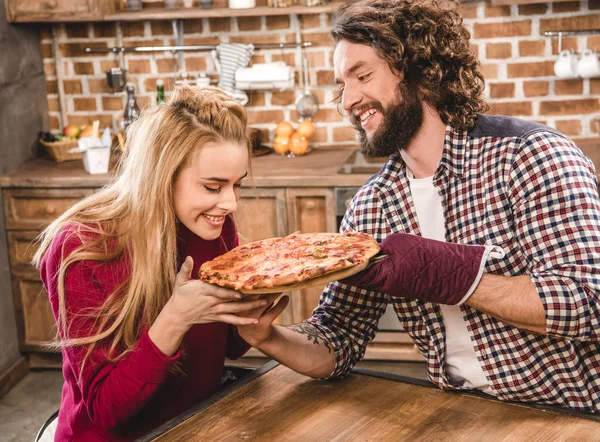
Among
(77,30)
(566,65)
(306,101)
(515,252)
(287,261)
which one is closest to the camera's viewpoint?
(287,261)

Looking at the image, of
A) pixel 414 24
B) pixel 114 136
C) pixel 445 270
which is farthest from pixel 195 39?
pixel 445 270

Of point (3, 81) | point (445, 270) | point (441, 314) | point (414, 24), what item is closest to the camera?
point (445, 270)

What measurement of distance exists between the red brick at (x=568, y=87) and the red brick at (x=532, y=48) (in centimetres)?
16

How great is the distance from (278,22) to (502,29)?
3.49ft

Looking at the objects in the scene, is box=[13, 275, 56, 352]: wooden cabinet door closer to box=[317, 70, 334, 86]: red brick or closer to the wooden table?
box=[317, 70, 334, 86]: red brick

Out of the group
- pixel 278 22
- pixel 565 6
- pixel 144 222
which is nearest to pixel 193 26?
pixel 278 22

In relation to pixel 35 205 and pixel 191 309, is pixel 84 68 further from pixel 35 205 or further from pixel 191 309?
pixel 191 309

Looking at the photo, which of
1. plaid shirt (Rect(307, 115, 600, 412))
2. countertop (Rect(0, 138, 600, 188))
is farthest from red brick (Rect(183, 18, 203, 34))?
plaid shirt (Rect(307, 115, 600, 412))

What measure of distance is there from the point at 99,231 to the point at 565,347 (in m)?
1.03

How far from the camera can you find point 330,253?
1.69 m

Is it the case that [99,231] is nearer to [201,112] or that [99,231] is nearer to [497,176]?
[201,112]

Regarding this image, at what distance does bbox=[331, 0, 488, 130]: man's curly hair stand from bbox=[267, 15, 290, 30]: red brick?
6.31 ft

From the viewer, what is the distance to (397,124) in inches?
78.8

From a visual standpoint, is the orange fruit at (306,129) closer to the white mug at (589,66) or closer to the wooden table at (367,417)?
the white mug at (589,66)
